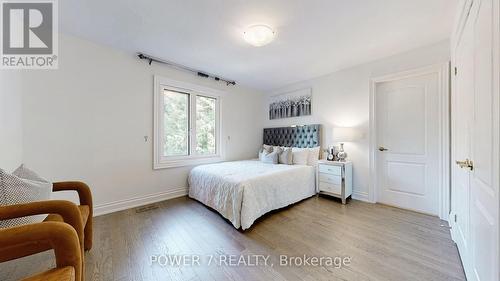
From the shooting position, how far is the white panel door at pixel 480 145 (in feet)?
2.94

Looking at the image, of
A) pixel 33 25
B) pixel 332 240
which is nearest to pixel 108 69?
pixel 33 25

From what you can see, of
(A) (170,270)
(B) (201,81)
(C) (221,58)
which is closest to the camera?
(A) (170,270)

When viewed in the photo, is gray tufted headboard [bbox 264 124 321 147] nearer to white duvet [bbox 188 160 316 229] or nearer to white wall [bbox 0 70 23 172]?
white duvet [bbox 188 160 316 229]

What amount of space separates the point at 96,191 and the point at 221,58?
2647 mm

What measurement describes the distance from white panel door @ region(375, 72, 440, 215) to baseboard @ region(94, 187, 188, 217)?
347cm

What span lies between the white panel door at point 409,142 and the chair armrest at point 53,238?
3.67m

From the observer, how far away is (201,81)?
11.8 feet

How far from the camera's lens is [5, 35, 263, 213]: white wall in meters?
2.18

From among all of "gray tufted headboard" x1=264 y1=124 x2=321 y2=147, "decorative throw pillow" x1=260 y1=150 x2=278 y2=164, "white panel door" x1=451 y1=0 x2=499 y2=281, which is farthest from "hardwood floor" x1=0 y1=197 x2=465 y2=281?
"gray tufted headboard" x1=264 y1=124 x2=321 y2=147

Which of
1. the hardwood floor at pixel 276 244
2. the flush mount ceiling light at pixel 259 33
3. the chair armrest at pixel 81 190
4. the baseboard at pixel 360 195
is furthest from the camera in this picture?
the baseboard at pixel 360 195

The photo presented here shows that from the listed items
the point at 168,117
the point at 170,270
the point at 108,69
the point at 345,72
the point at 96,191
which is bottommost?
the point at 170,270

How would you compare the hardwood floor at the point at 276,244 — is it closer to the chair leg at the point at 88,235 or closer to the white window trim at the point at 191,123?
the chair leg at the point at 88,235

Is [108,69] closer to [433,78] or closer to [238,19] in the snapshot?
[238,19]

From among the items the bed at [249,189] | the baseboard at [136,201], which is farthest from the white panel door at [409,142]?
the baseboard at [136,201]
